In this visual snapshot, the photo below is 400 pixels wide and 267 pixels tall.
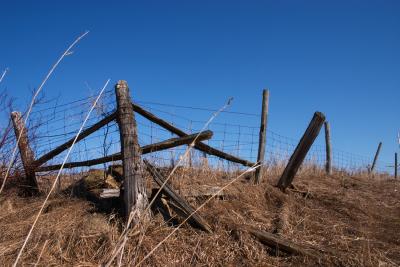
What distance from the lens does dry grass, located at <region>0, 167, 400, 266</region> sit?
4234 millimetres

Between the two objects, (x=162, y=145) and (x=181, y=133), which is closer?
(x=162, y=145)

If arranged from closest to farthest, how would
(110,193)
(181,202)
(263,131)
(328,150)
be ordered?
(181,202)
(110,193)
(263,131)
(328,150)

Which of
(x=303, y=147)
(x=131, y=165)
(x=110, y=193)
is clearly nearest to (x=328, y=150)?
(x=303, y=147)

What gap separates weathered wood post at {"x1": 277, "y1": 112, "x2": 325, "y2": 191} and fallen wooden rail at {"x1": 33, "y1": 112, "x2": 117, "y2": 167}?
312 centimetres

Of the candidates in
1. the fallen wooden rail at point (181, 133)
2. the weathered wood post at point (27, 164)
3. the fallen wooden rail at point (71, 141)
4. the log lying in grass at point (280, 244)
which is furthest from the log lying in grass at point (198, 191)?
the weathered wood post at point (27, 164)

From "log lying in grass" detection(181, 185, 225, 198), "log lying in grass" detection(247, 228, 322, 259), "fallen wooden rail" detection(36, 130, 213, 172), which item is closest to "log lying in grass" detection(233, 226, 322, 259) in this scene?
"log lying in grass" detection(247, 228, 322, 259)

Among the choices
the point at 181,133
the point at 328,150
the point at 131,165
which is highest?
the point at 328,150

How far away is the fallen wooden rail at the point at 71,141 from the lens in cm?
521

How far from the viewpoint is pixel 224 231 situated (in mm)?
4867

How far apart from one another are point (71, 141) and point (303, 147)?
3532 mm

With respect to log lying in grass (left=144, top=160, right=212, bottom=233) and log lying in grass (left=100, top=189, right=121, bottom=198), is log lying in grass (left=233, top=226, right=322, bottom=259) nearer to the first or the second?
log lying in grass (left=144, top=160, right=212, bottom=233)

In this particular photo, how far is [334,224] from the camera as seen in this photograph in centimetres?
581

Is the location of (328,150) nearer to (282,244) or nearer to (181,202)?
(282,244)

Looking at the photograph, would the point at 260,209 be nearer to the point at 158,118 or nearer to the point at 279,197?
the point at 279,197
